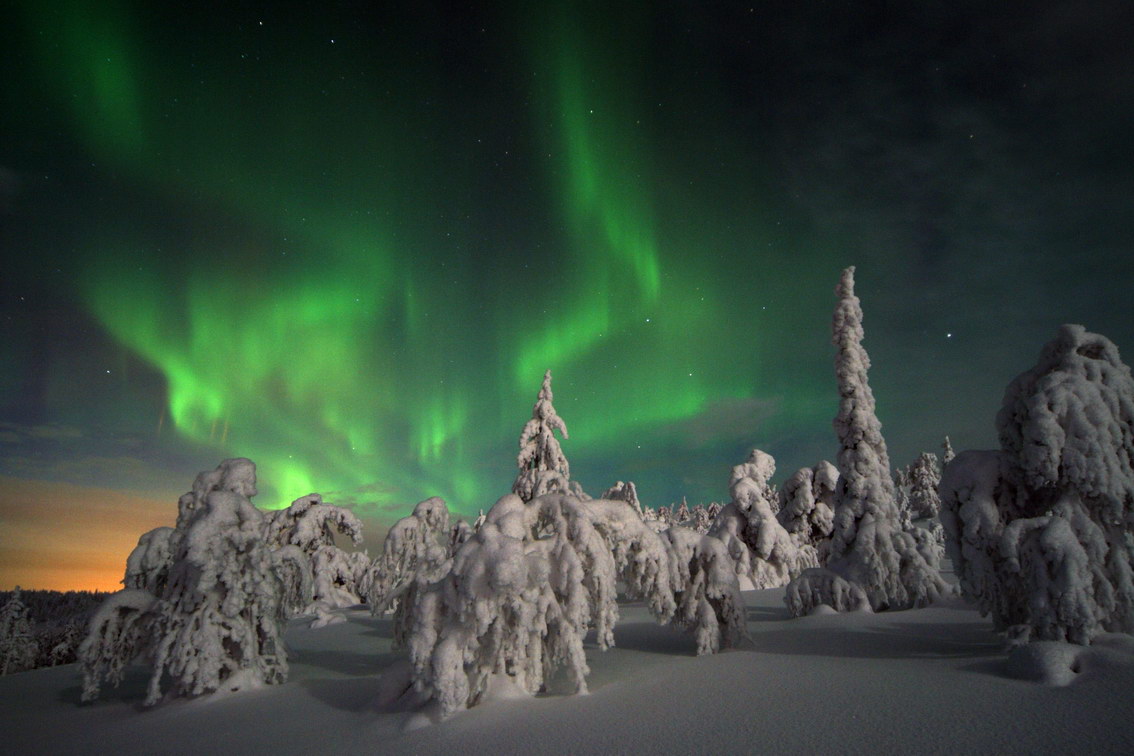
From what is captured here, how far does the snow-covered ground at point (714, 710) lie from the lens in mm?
6223

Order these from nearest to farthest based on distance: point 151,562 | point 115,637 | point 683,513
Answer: point 115,637 < point 151,562 < point 683,513

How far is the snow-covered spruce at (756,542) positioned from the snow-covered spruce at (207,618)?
23.8 m

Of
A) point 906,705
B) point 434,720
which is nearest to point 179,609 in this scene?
point 434,720

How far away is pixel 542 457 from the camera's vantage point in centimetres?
2622

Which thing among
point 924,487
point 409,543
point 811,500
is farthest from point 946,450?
point 409,543

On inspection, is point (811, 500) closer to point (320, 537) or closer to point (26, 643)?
point (320, 537)

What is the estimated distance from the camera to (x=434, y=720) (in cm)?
847

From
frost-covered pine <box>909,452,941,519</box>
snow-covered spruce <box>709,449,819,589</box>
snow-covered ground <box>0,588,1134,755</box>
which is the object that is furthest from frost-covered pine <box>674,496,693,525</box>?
snow-covered ground <box>0,588,1134,755</box>

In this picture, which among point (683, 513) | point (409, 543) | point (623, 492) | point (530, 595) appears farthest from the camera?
point (683, 513)

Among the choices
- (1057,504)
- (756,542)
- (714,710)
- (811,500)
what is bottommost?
(714,710)

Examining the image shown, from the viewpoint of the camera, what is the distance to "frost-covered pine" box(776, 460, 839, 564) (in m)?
30.7

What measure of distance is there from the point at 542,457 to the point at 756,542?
13.8 meters

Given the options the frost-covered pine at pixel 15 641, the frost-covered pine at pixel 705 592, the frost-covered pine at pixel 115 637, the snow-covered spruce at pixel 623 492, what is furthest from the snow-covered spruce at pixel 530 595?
the snow-covered spruce at pixel 623 492

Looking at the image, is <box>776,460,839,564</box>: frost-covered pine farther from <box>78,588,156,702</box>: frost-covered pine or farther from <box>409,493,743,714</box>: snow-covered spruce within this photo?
<box>78,588,156,702</box>: frost-covered pine
